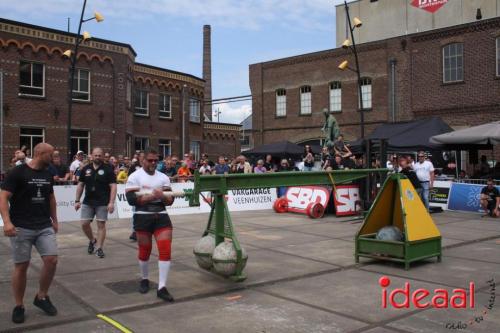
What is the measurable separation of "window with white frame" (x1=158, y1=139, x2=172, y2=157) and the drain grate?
27059 millimetres

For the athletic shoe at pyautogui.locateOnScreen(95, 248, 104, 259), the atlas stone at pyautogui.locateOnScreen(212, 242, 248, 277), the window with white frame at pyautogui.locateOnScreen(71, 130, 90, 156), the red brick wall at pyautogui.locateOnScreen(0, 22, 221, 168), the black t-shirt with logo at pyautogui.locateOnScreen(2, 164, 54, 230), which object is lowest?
the athletic shoe at pyautogui.locateOnScreen(95, 248, 104, 259)

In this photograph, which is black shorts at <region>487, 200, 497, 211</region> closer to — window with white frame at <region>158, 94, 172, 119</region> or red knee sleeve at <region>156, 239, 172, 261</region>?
red knee sleeve at <region>156, 239, 172, 261</region>

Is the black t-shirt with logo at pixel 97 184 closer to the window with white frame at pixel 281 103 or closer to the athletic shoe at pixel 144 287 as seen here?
the athletic shoe at pixel 144 287

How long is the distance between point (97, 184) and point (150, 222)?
313 cm

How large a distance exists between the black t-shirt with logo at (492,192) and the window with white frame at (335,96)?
16.8 metres

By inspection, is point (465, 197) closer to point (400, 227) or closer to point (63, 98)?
point (400, 227)

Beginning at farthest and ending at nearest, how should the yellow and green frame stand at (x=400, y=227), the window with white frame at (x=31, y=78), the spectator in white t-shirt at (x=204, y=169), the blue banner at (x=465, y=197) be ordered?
the window with white frame at (x=31, y=78) < the spectator in white t-shirt at (x=204, y=169) < the blue banner at (x=465, y=197) < the yellow and green frame stand at (x=400, y=227)

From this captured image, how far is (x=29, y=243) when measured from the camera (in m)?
5.55

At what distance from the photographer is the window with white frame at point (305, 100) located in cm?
3278

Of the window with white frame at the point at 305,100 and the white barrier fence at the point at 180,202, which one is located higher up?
the window with white frame at the point at 305,100

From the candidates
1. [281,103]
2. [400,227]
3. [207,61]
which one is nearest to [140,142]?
[281,103]

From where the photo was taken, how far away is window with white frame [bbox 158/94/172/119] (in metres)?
33.9

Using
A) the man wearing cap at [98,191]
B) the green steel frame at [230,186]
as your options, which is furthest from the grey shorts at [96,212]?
the green steel frame at [230,186]

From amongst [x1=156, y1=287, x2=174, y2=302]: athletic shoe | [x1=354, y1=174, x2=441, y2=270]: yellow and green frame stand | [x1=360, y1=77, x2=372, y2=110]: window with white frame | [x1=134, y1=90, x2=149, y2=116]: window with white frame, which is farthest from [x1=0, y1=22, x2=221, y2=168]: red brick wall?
[x1=156, y1=287, x2=174, y2=302]: athletic shoe
